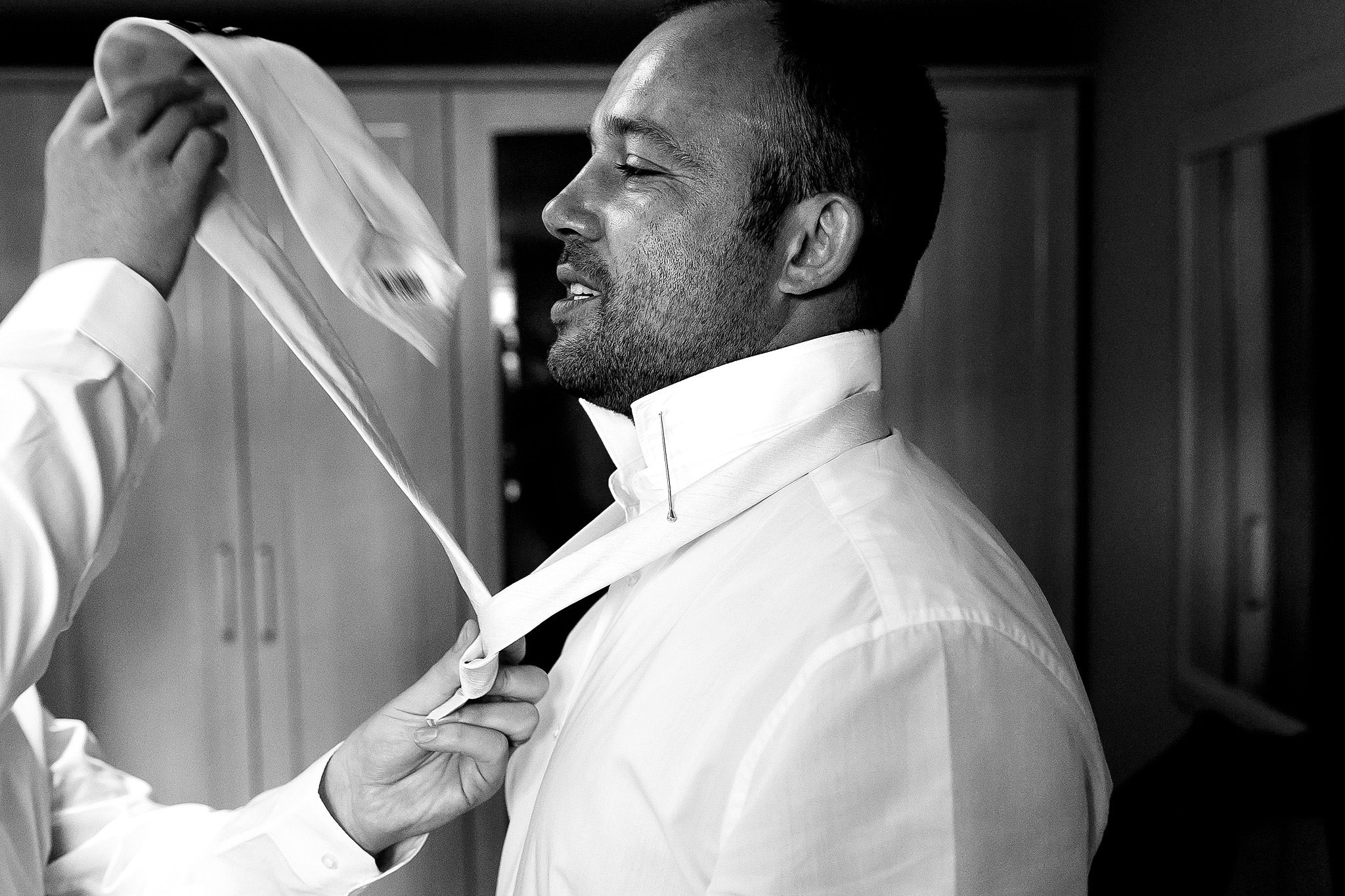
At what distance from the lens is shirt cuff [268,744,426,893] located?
3.24 ft

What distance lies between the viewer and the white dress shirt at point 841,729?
0.64 m

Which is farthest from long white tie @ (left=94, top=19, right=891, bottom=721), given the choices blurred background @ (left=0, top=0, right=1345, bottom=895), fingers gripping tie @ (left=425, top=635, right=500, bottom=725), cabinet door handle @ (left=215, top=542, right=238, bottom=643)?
cabinet door handle @ (left=215, top=542, right=238, bottom=643)

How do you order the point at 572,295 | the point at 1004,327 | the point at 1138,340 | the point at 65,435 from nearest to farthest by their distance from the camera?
the point at 65,435, the point at 572,295, the point at 1138,340, the point at 1004,327

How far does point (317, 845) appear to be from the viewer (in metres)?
1.00

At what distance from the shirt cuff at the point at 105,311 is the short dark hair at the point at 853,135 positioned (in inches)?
18.8

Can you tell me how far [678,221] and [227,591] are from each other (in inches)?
85.5

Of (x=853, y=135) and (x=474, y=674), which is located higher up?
(x=853, y=135)

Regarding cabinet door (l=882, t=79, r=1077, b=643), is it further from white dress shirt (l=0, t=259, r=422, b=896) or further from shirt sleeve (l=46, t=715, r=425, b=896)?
white dress shirt (l=0, t=259, r=422, b=896)

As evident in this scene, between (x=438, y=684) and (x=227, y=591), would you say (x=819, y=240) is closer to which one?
(x=438, y=684)

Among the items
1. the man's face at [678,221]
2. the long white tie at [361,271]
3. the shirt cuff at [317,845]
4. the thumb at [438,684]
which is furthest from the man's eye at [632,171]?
the shirt cuff at [317,845]

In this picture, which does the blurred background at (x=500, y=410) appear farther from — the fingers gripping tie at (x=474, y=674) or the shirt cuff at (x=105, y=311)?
the shirt cuff at (x=105, y=311)

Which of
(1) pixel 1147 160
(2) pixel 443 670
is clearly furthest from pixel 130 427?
(1) pixel 1147 160

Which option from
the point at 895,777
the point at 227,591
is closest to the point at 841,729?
the point at 895,777

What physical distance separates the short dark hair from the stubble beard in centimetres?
4
